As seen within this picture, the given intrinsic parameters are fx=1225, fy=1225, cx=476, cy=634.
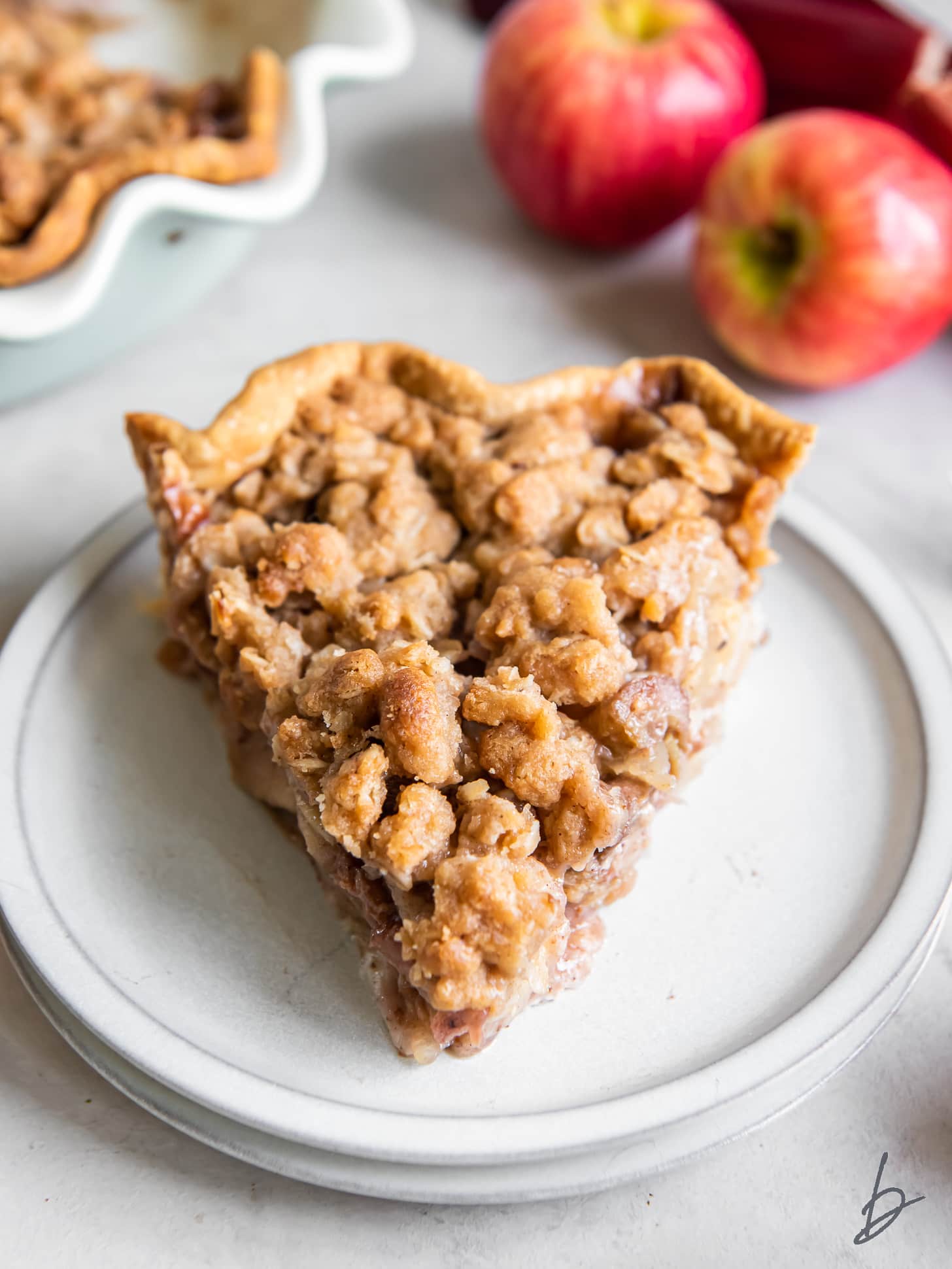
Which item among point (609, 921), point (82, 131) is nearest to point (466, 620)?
point (609, 921)

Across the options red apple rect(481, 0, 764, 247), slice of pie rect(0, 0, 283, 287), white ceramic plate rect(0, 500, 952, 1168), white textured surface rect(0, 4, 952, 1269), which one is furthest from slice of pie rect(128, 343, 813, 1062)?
red apple rect(481, 0, 764, 247)

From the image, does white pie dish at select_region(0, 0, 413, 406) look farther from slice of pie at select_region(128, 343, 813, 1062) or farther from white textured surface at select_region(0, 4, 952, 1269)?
slice of pie at select_region(128, 343, 813, 1062)

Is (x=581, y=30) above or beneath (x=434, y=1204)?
above

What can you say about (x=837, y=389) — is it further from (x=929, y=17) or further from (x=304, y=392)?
(x=304, y=392)

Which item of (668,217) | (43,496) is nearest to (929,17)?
(668,217)

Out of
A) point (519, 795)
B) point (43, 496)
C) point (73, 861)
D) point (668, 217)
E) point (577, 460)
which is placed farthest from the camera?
point (668, 217)

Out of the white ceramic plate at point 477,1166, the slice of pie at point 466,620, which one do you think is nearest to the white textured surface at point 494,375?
the white ceramic plate at point 477,1166
